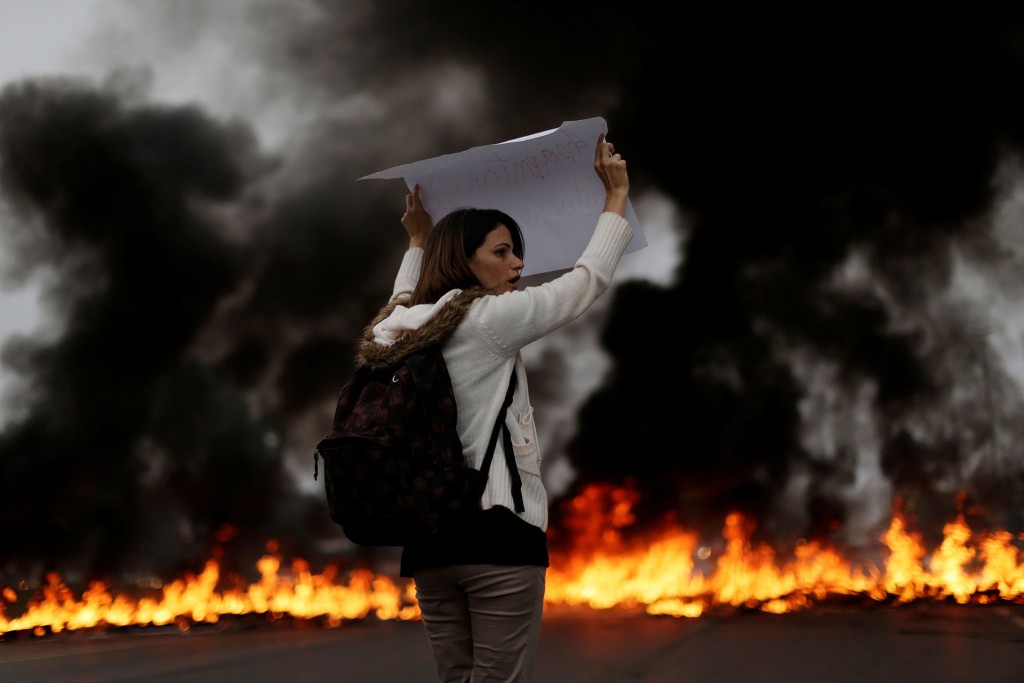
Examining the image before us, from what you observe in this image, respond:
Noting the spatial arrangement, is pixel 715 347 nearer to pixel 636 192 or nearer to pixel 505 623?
pixel 636 192

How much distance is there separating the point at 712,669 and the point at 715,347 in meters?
6.77

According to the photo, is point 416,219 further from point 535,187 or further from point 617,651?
point 617,651

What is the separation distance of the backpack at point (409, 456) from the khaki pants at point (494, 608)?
111 millimetres

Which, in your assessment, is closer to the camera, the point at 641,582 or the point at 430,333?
the point at 430,333

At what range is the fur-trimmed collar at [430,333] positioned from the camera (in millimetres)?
2029

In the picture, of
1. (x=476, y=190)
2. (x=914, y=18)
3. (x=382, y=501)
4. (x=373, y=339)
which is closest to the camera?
(x=382, y=501)

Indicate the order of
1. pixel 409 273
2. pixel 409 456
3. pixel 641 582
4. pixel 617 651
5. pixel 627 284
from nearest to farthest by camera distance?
pixel 409 456 → pixel 409 273 → pixel 617 651 → pixel 641 582 → pixel 627 284

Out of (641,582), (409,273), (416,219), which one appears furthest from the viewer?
(641,582)

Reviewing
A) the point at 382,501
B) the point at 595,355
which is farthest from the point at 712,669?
the point at 595,355

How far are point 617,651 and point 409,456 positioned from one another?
14.6 ft

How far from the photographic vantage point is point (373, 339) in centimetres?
220

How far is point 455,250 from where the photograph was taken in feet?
7.13

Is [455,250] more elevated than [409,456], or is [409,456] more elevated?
[455,250]

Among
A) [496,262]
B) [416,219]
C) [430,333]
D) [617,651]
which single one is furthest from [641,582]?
[430,333]
